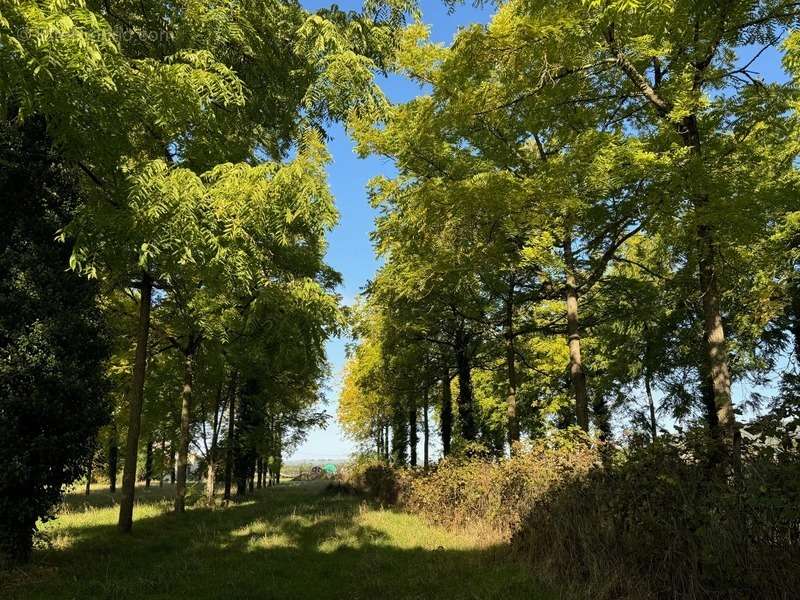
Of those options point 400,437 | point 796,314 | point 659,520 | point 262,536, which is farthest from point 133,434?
point 400,437

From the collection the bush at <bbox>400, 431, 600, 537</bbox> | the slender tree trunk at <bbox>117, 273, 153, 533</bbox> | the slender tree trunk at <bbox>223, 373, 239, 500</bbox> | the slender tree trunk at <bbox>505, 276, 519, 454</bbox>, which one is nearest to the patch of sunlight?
the slender tree trunk at <bbox>117, 273, 153, 533</bbox>

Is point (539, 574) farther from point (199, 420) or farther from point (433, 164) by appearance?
point (199, 420)

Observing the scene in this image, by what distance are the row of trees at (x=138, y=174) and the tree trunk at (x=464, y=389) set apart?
357 inches

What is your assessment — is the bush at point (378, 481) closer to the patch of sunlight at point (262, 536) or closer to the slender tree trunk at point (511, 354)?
the slender tree trunk at point (511, 354)

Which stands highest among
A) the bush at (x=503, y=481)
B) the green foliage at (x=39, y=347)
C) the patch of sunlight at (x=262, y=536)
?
the green foliage at (x=39, y=347)

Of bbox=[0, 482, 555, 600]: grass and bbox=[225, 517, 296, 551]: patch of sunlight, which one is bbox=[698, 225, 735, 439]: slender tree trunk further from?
bbox=[225, 517, 296, 551]: patch of sunlight

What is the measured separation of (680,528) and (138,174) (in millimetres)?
7790

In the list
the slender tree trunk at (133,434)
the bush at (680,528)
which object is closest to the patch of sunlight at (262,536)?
the slender tree trunk at (133,434)

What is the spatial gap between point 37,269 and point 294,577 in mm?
5881

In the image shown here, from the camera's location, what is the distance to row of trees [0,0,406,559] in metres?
6.71

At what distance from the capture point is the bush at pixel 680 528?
13.6ft

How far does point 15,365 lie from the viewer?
7.53 meters

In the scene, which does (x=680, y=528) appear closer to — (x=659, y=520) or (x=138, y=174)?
(x=659, y=520)

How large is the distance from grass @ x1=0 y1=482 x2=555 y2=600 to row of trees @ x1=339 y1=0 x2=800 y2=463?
10.2 feet
